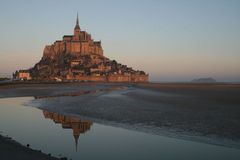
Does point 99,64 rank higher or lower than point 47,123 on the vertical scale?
higher

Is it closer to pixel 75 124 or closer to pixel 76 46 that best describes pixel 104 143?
pixel 75 124

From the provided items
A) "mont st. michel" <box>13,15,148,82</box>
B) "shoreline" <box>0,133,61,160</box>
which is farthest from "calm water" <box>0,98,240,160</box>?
"mont st. michel" <box>13,15,148,82</box>

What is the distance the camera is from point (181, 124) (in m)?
15.5

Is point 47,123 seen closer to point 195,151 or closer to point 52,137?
point 52,137

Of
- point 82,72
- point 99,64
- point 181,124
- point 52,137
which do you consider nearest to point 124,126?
point 181,124

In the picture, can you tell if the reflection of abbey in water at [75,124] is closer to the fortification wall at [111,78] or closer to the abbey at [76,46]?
the fortification wall at [111,78]

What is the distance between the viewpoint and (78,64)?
177 meters

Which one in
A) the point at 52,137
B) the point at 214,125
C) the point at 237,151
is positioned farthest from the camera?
the point at 214,125

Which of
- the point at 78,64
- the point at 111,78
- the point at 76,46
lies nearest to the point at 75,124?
the point at 111,78

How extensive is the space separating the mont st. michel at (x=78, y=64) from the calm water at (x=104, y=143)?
150 meters

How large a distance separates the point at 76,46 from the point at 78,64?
1339 centimetres

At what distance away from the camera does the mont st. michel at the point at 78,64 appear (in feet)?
557

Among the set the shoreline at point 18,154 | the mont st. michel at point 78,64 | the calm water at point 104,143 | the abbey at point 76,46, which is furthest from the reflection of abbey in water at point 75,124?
the abbey at point 76,46

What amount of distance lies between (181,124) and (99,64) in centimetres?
17276
